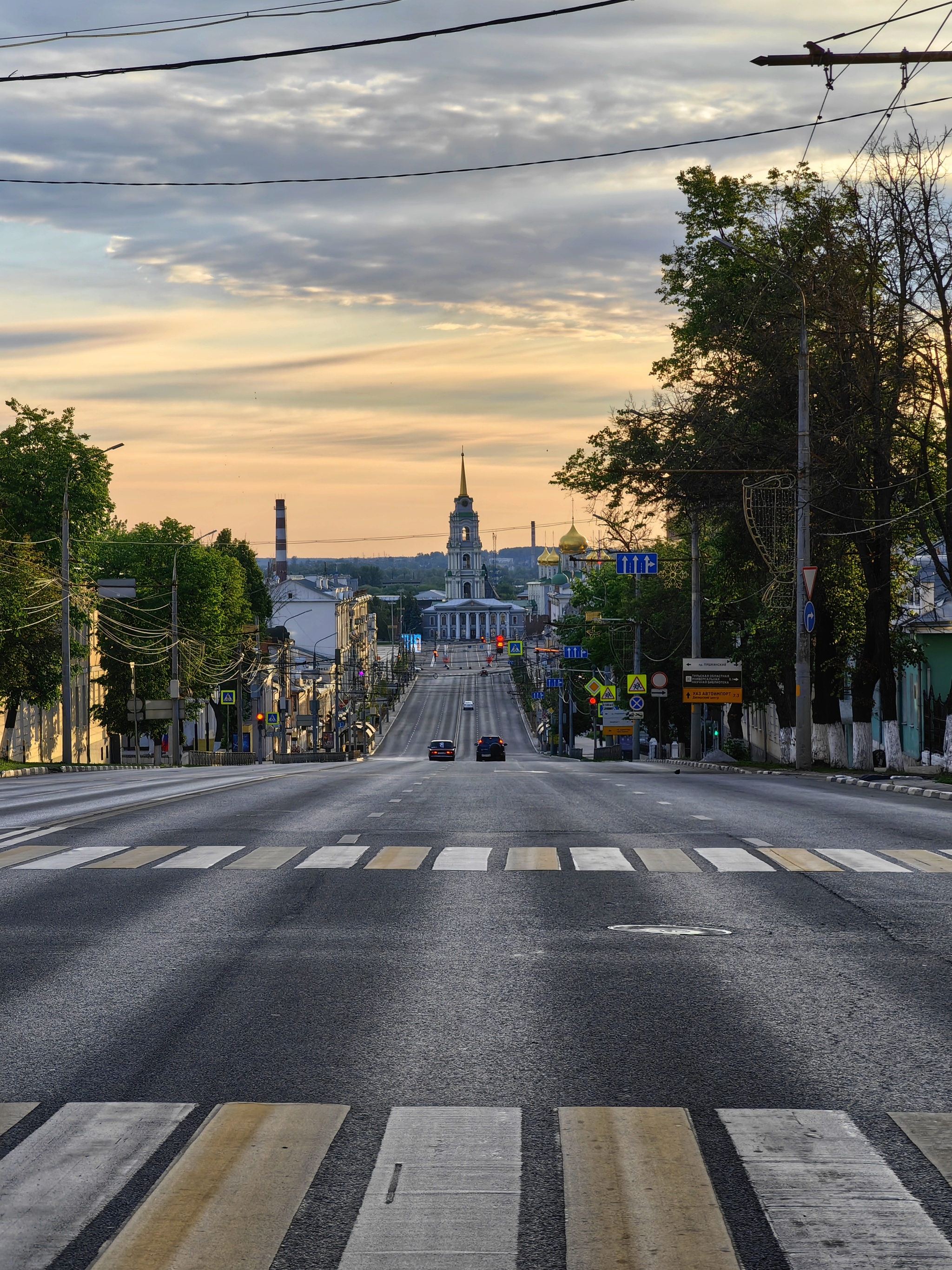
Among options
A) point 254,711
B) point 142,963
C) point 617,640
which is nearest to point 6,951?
point 142,963

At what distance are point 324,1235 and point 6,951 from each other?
5.56m

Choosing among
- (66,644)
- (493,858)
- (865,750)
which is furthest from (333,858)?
(66,644)

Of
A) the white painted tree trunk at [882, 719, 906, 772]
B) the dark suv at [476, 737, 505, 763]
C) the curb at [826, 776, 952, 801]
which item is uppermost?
the white painted tree trunk at [882, 719, 906, 772]

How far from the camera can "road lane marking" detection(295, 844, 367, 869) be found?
45.9 feet

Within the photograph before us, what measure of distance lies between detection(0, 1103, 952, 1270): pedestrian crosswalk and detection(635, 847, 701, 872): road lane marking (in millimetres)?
7733

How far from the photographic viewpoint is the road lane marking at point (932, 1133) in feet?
17.4

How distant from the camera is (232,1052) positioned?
687 cm

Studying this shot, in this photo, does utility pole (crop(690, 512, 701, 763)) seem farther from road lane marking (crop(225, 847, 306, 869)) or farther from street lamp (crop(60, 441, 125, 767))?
road lane marking (crop(225, 847, 306, 869))

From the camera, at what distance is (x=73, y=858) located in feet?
48.4

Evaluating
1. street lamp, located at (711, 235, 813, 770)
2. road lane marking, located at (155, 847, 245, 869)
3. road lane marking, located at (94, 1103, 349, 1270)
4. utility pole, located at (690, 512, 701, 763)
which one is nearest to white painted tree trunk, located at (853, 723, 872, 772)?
street lamp, located at (711, 235, 813, 770)

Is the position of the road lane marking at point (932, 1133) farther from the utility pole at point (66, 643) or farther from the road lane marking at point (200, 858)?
the utility pole at point (66, 643)

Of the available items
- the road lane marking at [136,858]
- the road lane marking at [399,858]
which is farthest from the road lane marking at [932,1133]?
the road lane marking at [136,858]

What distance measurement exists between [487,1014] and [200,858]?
7.52 meters

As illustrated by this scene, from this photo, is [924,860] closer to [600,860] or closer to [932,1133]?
[600,860]
